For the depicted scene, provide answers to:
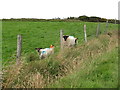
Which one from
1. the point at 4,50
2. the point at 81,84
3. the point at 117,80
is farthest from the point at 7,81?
the point at 4,50

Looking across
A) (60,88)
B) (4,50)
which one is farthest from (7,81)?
(4,50)

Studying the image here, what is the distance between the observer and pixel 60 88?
509cm

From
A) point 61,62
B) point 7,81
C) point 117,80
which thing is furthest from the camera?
point 61,62

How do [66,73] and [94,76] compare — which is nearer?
[94,76]

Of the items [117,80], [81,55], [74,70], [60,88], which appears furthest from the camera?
[81,55]

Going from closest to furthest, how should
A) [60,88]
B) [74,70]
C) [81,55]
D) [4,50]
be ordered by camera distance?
[60,88], [74,70], [81,55], [4,50]

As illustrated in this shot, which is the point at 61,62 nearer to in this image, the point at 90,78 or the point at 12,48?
the point at 90,78

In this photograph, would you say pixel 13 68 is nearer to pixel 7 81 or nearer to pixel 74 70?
pixel 7 81

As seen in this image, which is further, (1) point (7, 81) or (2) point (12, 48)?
(2) point (12, 48)

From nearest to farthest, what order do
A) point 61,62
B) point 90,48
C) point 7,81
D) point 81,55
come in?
point 7,81
point 61,62
point 81,55
point 90,48

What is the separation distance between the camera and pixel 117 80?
5988mm

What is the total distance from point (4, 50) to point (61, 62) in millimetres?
7278

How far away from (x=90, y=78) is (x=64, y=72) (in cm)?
92

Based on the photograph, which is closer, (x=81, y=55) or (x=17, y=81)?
(x=17, y=81)
